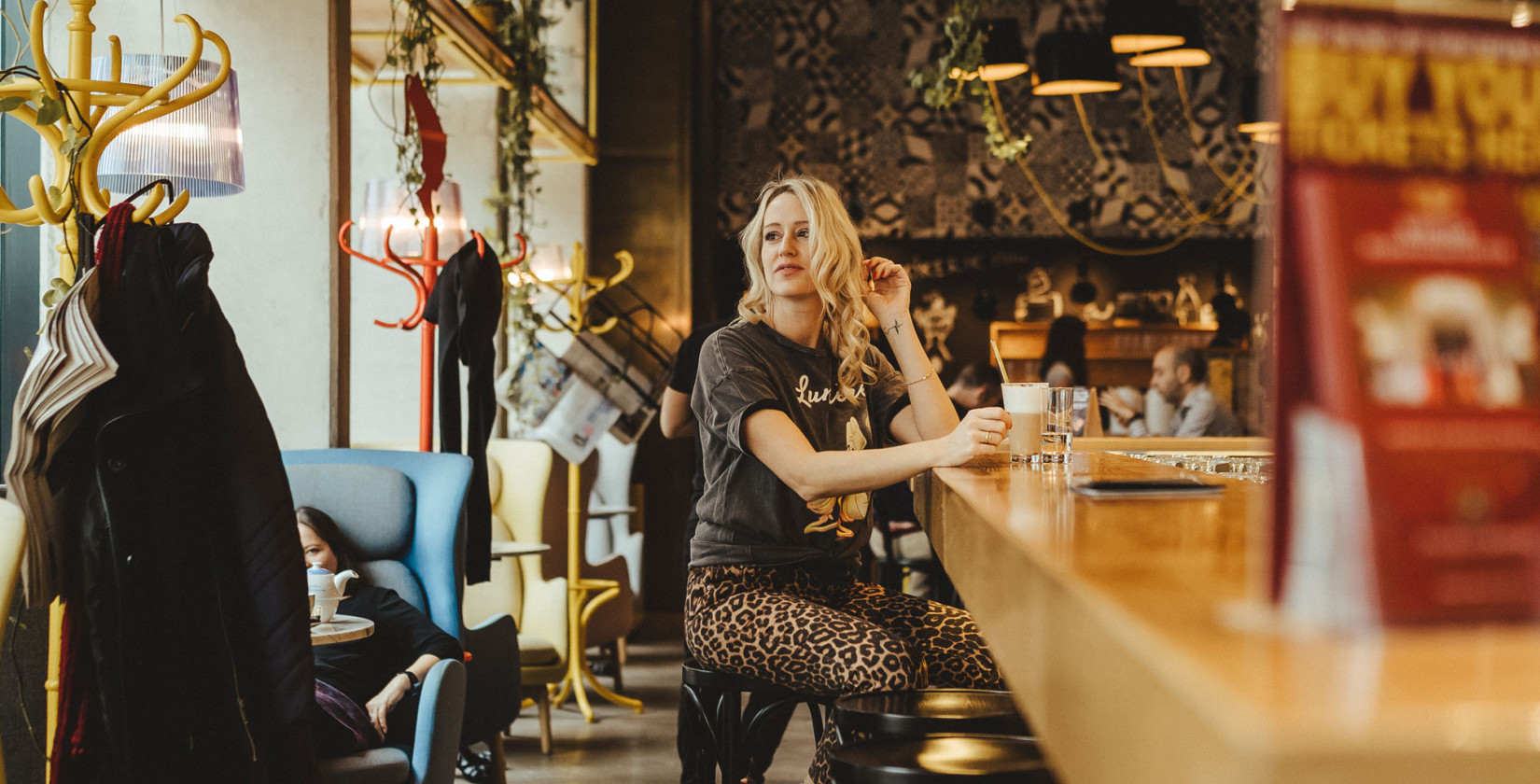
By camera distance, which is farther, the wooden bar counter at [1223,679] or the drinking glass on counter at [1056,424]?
the drinking glass on counter at [1056,424]

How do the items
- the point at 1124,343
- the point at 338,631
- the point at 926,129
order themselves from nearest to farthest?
the point at 338,631
the point at 926,129
the point at 1124,343

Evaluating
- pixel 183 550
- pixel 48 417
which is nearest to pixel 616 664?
pixel 183 550

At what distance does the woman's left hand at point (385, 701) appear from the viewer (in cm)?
242

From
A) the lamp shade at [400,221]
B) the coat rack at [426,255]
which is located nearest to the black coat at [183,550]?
the coat rack at [426,255]

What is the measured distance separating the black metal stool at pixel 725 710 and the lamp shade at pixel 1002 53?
12.5 ft

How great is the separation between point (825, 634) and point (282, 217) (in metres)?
2.06

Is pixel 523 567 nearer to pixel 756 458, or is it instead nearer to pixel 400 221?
pixel 400 221

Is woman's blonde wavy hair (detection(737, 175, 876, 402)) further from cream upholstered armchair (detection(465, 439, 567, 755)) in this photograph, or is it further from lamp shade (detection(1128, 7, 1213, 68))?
lamp shade (detection(1128, 7, 1213, 68))

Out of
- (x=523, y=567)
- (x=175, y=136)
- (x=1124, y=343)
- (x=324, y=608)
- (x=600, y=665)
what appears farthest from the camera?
(x=1124, y=343)

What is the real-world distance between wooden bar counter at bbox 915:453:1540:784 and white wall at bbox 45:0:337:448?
2.64m

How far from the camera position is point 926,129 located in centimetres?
768

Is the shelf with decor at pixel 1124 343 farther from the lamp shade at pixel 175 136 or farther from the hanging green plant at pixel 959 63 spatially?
the lamp shade at pixel 175 136

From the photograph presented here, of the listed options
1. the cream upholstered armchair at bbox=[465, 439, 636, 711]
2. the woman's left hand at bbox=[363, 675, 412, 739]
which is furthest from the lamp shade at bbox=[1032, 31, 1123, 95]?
the woman's left hand at bbox=[363, 675, 412, 739]

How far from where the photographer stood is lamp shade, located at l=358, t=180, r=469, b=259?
374 centimetres
